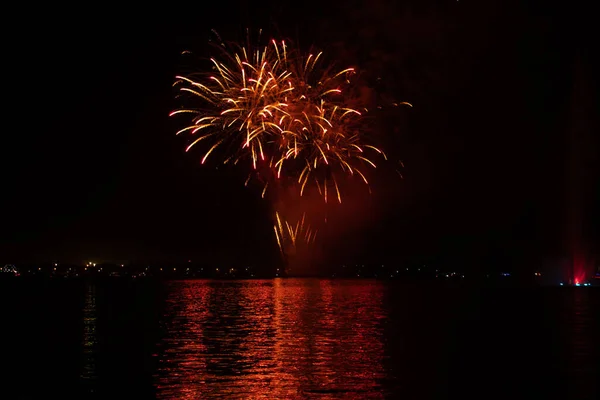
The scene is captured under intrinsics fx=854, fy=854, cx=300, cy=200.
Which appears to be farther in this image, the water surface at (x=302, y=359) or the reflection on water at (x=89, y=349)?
the reflection on water at (x=89, y=349)

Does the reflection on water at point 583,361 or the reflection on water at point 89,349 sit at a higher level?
the reflection on water at point 583,361

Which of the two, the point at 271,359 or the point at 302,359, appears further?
the point at 271,359

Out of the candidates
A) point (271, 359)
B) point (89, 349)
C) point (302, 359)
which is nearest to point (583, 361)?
point (302, 359)

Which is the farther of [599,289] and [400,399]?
[599,289]

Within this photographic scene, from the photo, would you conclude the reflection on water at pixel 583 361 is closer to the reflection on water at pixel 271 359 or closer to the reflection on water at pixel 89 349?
the reflection on water at pixel 271 359

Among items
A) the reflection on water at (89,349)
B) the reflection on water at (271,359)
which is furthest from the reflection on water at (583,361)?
the reflection on water at (89,349)

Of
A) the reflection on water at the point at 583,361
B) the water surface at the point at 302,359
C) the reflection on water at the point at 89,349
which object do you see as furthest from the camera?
the reflection on water at the point at 89,349

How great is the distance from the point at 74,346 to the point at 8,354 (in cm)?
341

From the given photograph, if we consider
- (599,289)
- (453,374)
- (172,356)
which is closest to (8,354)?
(172,356)

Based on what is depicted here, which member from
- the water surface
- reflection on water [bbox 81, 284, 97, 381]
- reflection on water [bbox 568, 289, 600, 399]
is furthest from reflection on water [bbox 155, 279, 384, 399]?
reflection on water [bbox 568, 289, 600, 399]

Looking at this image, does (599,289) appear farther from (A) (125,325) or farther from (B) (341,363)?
(B) (341,363)

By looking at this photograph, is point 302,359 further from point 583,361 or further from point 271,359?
point 583,361

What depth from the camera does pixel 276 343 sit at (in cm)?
3462

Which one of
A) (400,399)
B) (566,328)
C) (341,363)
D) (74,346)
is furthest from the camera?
(566,328)
